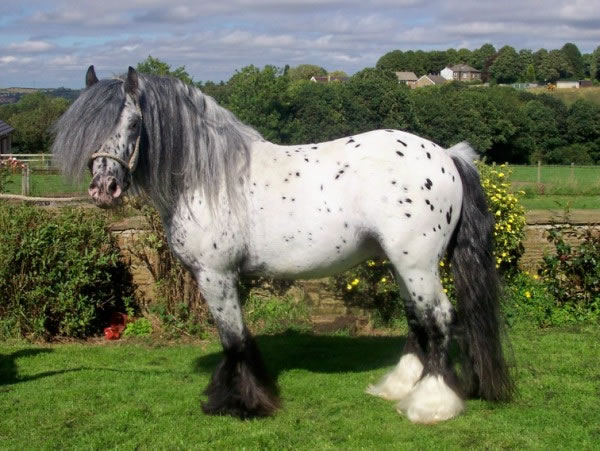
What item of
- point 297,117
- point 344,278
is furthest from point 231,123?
point 297,117

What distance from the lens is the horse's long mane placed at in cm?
399

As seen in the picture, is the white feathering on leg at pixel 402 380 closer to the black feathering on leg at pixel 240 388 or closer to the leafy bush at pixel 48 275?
the black feathering on leg at pixel 240 388

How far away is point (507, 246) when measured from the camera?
6.93 m

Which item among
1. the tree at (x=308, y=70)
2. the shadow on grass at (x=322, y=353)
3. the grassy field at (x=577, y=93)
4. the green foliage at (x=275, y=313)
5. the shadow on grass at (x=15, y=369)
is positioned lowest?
the shadow on grass at (x=15, y=369)

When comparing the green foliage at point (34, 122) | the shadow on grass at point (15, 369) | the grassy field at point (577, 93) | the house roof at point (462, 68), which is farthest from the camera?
the house roof at point (462, 68)

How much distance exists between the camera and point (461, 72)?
346ft

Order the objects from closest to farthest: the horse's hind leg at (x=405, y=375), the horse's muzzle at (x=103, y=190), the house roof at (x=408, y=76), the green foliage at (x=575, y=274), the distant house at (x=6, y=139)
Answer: the horse's muzzle at (x=103, y=190)
the horse's hind leg at (x=405, y=375)
the green foliage at (x=575, y=274)
the distant house at (x=6, y=139)
the house roof at (x=408, y=76)

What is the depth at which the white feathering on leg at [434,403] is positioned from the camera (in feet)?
14.0

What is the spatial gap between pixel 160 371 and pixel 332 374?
59.6 inches

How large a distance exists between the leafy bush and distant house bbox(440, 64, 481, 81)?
10031cm

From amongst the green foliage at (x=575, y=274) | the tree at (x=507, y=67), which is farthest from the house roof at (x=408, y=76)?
the green foliage at (x=575, y=274)

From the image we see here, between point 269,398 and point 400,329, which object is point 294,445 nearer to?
point 269,398

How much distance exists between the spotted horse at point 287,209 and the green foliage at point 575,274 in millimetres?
2845

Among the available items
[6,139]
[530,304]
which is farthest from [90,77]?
[6,139]
